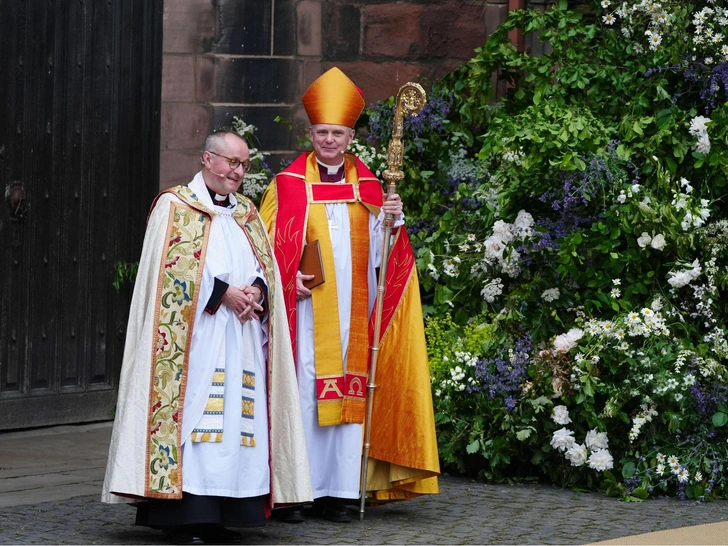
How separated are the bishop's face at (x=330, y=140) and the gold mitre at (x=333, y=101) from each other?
0.08 feet

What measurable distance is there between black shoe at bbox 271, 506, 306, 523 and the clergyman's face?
1.52m

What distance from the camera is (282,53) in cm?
988

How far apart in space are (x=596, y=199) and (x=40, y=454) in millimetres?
3447

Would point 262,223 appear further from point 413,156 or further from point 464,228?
point 413,156

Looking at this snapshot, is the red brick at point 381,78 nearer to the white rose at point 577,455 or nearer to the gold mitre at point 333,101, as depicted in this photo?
the gold mitre at point 333,101

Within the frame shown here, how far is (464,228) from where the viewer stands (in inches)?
360

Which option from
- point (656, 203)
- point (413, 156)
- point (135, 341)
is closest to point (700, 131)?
point (656, 203)

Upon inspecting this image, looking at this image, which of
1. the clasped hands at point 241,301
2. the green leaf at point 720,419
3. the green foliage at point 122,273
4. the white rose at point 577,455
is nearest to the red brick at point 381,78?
the green foliage at point 122,273

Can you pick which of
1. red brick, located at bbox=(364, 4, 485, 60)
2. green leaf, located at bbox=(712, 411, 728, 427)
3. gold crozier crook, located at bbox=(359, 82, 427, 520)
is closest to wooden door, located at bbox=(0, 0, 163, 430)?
red brick, located at bbox=(364, 4, 485, 60)

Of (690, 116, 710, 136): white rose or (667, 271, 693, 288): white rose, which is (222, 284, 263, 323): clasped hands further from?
(690, 116, 710, 136): white rose

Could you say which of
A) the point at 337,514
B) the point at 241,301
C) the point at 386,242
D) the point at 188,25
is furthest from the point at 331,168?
the point at 188,25

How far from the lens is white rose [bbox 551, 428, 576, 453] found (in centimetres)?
761

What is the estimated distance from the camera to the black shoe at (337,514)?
6.75 meters

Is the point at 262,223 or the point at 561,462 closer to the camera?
the point at 262,223
